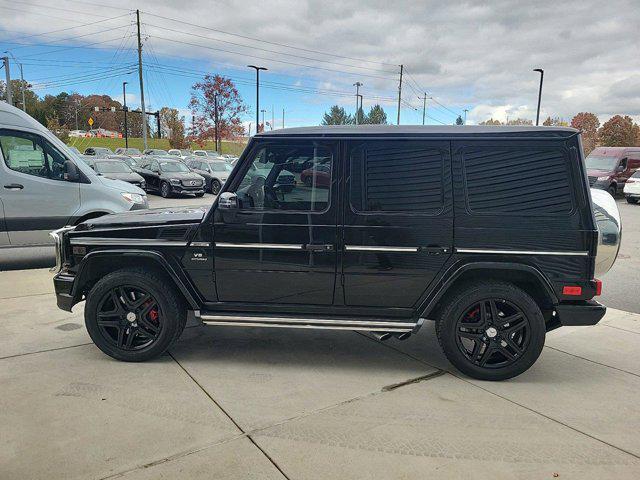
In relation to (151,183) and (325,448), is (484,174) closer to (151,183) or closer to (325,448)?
(325,448)

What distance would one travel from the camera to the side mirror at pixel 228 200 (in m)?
3.73

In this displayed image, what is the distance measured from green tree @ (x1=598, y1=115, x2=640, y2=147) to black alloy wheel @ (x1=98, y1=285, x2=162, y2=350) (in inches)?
2803

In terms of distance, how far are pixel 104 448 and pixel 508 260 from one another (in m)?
3.02

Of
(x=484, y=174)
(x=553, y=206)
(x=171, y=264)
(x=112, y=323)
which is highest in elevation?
(x=484, y=174)

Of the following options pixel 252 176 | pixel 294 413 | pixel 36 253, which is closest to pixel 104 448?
pixel 294 413

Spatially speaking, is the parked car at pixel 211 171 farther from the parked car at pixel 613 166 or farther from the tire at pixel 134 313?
the tire at pixel 134 313

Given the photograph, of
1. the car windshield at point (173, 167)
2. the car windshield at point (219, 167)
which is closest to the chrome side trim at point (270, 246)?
the car windshield at point (173, 167)

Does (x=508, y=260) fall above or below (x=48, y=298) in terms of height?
above

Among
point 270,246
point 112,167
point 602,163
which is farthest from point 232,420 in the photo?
point 602,163

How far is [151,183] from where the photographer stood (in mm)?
21516

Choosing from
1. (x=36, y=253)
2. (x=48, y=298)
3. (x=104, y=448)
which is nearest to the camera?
(x=104, y=448)

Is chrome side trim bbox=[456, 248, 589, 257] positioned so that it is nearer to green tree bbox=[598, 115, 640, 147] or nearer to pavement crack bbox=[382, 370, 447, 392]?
pavement crack bbox=[382, 370, 447, 392]

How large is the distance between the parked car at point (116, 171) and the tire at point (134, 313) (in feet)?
49.9

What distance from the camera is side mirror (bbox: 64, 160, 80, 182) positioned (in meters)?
7.18
